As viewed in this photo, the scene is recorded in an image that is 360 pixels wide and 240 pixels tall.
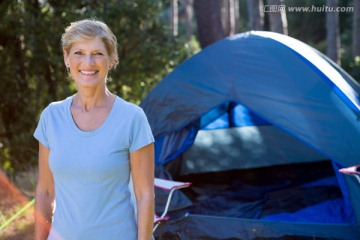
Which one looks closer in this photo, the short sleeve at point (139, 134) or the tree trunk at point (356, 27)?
the short sleeve at point (139, 134)

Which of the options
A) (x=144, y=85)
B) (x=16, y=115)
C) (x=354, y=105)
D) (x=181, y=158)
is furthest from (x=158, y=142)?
(x=16, y=115)

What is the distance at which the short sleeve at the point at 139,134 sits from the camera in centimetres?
171

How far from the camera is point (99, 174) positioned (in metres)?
1.70

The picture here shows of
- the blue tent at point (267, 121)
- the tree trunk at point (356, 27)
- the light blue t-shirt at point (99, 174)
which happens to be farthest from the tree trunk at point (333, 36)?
the light blue t-shirt at point (99, 174)

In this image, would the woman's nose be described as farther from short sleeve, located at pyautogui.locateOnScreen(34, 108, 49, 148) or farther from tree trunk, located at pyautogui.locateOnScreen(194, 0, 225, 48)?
tree trunk, located at pyautogui.locateOnScreen(194, 0, 225, 48)

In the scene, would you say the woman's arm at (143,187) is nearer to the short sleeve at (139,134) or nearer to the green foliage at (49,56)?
the short sleeve at (139,134)

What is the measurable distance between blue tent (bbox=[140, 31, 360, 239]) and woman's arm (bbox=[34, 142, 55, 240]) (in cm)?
229

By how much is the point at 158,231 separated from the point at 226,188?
1374mm

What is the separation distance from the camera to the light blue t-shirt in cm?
170

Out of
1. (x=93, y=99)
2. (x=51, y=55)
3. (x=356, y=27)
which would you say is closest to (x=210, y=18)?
(x=51, y=55)

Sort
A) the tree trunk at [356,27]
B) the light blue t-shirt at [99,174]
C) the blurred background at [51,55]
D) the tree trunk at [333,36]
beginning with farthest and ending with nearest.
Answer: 1. the tree trunk at [356,27]
2. the tree trunk at [333,36]
3. the blurred background at [51,55]
4. the light blue t-shirt at [99,174]

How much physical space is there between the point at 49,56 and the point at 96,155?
537 cm

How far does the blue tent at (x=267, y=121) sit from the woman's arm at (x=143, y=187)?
7.47 ft

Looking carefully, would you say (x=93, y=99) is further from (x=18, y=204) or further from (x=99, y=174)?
(x=18, y=204)
